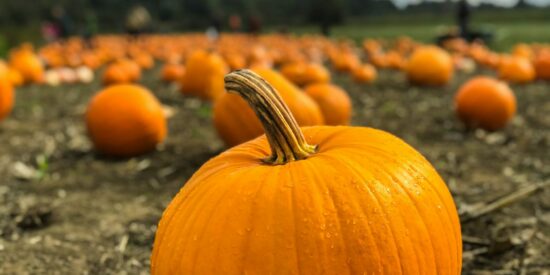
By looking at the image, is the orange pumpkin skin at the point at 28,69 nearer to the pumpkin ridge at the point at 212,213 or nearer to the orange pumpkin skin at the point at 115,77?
the orange pumpkin skin at the point at 115,77

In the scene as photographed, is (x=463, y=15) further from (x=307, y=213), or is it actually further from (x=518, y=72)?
(x=307, y=213)

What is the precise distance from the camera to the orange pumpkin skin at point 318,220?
1.91m

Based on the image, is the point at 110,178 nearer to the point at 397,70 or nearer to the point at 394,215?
the point at 394,215

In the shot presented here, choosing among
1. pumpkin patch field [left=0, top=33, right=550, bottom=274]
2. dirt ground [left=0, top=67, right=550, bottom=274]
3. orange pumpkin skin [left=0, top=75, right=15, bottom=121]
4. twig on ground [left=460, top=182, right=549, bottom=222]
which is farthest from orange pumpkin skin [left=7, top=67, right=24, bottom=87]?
twig on ground [left=460, top=182, right=549, bottom=222]

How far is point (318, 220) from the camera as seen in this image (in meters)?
1.94

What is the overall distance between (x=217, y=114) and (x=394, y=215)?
3.42 metres

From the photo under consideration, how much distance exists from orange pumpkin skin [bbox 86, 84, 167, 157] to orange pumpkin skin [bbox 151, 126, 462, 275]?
361 cm

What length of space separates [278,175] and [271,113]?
0.75 ft

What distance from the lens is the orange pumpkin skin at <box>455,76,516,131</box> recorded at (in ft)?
22.4

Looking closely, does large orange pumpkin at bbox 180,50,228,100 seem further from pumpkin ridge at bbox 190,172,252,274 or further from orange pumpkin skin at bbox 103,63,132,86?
pumpkin ridge at bbox 190,172,252,274

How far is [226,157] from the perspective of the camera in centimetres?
240

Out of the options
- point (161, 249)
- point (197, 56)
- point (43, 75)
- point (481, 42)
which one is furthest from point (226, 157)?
point (481, 42)

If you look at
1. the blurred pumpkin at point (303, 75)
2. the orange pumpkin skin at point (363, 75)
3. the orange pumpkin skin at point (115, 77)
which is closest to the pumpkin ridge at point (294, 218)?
the blurred pumpkin at point (303, 75)

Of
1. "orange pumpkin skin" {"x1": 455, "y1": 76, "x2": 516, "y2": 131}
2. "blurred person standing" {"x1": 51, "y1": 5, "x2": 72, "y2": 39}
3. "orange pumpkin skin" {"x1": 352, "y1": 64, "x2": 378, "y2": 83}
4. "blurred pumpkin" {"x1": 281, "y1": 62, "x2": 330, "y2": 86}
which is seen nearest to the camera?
"orange pumpkin skin" {"x1": 455, "y1": 76, "x2": 516, "y2": 131}
